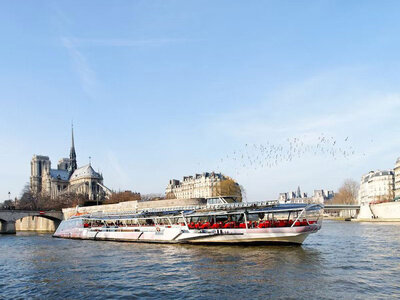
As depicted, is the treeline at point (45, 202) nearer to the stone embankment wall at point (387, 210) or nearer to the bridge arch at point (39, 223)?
the bridge arch at point (39, 223)

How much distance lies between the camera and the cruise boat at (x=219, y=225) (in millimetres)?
38188

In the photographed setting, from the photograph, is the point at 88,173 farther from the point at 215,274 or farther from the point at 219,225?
the point at 215,274

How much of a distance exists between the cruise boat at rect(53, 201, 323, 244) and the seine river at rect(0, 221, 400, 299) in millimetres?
1779

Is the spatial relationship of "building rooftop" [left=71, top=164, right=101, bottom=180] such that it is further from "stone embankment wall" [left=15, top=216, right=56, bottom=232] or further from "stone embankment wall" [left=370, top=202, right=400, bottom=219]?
"stone embankment wall" [left=370, top=202, right=400, bottom=219]

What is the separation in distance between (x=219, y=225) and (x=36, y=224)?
76617 millimetres

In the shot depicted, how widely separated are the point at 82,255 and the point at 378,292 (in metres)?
27.1

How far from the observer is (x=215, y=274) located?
2486 centimetres

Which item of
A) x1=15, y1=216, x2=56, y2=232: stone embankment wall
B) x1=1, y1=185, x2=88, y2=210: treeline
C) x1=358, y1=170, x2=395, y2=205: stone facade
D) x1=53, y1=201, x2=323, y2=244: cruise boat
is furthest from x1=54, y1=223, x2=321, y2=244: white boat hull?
x1=358, y1=170, x2=395, y2=205: stone facade

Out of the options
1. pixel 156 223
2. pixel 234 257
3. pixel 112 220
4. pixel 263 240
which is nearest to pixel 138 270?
pixel 234 257

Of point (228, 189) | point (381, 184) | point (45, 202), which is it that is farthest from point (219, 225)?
point (381, 184)

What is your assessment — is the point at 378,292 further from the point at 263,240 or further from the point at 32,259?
the point at 32,259

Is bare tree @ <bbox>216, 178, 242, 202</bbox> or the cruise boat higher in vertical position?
bare tree @ <bbox>216, 178, 242, 202</bbox>

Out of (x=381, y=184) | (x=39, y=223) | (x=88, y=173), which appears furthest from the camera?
(x=88, y=173)

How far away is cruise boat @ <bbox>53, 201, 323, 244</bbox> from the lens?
38188 mm
